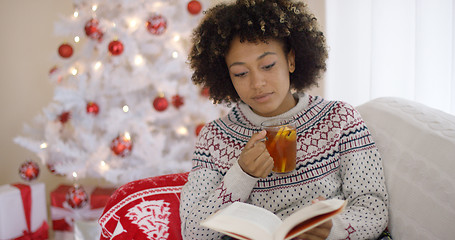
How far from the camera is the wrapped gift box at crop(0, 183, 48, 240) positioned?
8.45 feet

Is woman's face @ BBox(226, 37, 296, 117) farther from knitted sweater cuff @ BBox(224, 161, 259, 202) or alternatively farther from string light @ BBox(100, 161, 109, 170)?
string light @ BBox(100, 161, 109, 170)

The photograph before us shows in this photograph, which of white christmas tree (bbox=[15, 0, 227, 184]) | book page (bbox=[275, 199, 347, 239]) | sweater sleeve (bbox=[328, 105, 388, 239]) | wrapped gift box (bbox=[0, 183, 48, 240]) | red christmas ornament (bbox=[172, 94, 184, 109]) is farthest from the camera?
red christmas ornament (bbox=[172, 94, 184, 109])

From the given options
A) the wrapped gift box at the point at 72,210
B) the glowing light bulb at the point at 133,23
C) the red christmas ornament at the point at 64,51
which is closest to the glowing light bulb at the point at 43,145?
the wrapped gift box at the point at 72,210

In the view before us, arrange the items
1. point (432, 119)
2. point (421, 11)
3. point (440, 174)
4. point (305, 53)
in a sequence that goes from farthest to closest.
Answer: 1. point (421, 11)
2. point (305, 53)
3. point (432, 119)
4. point (440, 174)

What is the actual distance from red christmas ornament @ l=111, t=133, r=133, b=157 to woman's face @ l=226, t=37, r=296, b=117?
59.9 inches

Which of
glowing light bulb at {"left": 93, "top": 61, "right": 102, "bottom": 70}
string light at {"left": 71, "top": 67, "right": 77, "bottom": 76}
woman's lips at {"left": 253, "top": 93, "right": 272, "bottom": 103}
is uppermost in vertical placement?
glowing light bulb at {"left": 93, "top": 61, "right": 102, "bottom": 70}

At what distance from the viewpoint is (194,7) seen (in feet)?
8.89

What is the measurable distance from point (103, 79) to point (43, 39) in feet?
3.03

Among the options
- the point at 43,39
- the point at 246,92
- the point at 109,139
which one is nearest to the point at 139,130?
the point at 109,139

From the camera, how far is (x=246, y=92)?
1323mm

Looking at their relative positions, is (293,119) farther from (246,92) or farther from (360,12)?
(360,12)

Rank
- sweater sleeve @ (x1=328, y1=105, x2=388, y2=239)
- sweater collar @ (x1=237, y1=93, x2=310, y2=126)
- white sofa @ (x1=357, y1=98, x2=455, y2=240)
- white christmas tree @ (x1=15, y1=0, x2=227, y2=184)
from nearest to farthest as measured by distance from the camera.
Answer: white sofa @ (x1=357, y1=98, x2=455, y2=240) < sweater sleeve @ (x1=328, y1=105, x2=388, y2=239) < sweater collar @ (x1=237, y1=93, x2=310, y2=126) < white christmas tree @ (x1=15, y1=0, x2=227, y2=184)

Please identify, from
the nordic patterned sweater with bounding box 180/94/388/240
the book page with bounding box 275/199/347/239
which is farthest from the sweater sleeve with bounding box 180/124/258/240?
the book page with bounding box 275/199/347/239

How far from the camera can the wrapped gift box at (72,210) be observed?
2826 millimetres
